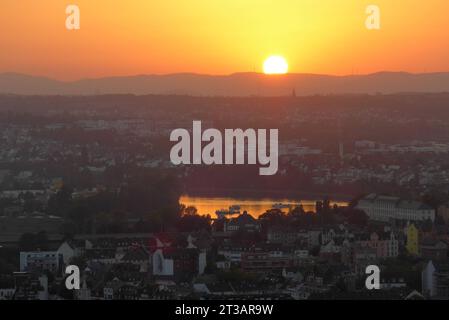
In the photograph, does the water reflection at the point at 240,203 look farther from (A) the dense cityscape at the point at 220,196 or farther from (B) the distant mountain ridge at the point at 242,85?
(B) the distant mountain ridge at the point at 242,85

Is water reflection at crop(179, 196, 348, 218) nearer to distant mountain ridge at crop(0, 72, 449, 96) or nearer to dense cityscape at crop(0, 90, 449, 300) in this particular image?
dense cityscape at crop(0, 90, 449, 300)

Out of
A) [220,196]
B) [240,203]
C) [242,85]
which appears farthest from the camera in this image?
[242,85]

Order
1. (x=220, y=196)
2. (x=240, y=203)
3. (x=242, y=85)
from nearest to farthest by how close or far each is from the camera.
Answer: (x=240, y=203)
(x=220, y=196)
(x=242, y=85)

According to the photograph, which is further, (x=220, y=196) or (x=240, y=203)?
(x=220, y=196)

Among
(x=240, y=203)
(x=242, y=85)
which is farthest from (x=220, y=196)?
(x=242, y=85)

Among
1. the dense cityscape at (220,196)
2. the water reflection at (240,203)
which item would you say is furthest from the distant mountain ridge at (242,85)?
the water reflection at (240,203)

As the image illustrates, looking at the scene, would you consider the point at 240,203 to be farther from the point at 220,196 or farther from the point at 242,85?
the point at 242,85

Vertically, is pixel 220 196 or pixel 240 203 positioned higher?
pixel 220 196

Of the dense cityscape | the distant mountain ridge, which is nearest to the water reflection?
the dense cityscape

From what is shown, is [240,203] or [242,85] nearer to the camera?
[240,203]
